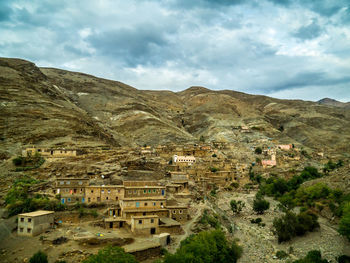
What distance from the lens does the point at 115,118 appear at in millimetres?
96625

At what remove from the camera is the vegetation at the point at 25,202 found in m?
21.1

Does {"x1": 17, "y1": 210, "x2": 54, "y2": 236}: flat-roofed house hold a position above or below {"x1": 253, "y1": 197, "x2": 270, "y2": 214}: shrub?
above

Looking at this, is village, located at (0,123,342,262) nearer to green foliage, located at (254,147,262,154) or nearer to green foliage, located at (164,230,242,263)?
green foliage, located at (164,230,242,263)

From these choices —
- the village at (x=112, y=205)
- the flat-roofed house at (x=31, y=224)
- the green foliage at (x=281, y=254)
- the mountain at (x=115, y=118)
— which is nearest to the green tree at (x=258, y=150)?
the mountain at (x=115, y=118)

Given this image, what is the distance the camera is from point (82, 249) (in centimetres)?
1664

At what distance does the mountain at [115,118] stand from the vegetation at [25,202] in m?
16.7

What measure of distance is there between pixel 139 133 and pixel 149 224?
61235 mm

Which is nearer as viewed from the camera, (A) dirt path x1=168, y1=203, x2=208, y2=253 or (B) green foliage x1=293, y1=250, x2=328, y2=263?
(B) green foliage x1=293, y1=250, x2=328, y2=263

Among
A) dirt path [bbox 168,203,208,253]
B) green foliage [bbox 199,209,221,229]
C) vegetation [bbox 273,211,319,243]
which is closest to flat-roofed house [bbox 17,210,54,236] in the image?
dirt path [bbox 168,203,208,253]

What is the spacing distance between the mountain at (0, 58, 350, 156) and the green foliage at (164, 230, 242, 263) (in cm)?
3309

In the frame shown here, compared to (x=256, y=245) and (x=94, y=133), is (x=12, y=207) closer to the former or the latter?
(x=256, y=245)

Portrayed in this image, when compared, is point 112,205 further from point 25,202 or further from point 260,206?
point 260,206

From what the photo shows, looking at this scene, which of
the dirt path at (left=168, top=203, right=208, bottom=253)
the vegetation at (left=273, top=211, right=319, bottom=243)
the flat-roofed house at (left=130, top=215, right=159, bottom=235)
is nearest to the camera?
the dirt path at (left=168, top=203, right=208, bottom=253)

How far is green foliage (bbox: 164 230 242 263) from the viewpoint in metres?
15.6
